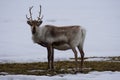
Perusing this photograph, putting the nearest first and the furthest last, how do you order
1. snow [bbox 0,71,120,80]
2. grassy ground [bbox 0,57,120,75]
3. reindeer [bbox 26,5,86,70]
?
snow [bbox 0,71,120,80] → grassy ground [bbox 0,57,120,75] → reindeer [bbox 26,5,86,70]

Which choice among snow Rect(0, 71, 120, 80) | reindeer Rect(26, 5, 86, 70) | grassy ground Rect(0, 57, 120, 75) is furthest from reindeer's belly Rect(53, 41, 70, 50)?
snow Rect(0, 71, 120, 80)

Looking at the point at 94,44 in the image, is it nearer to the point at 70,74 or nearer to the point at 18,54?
the point at 18,54

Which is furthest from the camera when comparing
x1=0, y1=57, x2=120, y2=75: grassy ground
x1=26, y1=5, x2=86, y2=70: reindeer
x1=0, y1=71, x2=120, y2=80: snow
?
x1=26, y1=5, x2=86, y2=70: reindeer

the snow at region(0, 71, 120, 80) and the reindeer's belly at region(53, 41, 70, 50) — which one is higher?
the reindeer's belly at region(53, 41, 70, 50)

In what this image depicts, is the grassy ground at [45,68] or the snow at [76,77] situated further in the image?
the grassy ground at [45,68]

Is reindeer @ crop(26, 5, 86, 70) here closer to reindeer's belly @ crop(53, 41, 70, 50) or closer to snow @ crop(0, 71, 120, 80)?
reindeer's belly @ crop(53, 41, 70, 50)

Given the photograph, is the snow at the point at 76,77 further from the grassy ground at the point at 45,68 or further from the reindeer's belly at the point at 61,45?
the reindeer's belly at the point at 61,45

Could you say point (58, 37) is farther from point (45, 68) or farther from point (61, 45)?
point (45, 68)

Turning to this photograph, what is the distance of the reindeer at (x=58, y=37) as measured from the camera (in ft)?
66.7

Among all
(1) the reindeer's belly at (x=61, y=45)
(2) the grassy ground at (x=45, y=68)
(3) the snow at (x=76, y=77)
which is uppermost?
(1) the reindeer's belly at (x=61, y=45)

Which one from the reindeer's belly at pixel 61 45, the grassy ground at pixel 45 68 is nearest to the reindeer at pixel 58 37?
the reindeer's belly at pixel 61 45

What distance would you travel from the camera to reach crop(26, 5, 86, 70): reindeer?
66.7 feet

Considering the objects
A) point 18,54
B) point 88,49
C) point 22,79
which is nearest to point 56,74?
point 22,79

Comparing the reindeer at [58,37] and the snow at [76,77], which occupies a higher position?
the reindeer at [58,37]
